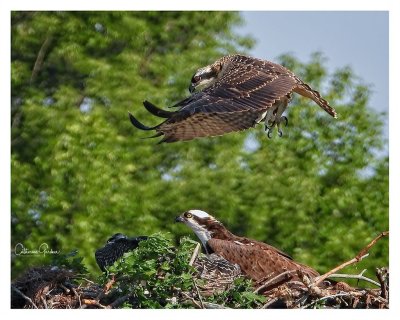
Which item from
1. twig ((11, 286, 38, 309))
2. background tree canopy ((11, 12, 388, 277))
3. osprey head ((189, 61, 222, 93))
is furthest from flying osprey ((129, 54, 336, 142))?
background tree canopy ((11, 12, 388, 277))

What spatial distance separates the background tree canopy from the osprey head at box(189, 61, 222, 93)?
212 inches

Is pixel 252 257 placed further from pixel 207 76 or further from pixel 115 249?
pixel 207 76

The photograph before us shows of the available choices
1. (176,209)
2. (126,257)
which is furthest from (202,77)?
(176,209)

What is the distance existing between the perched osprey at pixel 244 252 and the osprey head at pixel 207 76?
1.25 m

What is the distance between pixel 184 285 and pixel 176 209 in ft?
22.8

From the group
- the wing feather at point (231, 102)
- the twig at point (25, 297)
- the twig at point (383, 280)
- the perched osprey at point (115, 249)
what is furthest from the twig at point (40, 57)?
the twig at point (383, 280)

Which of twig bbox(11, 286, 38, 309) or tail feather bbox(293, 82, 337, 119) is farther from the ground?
tail feather bbox(293, 82, 337, 119)

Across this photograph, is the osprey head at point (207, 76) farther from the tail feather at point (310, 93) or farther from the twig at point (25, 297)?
the twig at point (25, 297)

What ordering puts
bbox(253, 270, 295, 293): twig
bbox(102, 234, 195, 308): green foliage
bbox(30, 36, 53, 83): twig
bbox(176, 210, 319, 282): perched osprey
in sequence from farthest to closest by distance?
1. bbox(30, 36, 53, 83): twig
2. bbox(176, 210, 319, 282): perched osprey
3. bbox(253, 270, 295, 293): twig
4. bbox(102, 234, 195, 308): green foliage

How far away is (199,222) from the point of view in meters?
11.9

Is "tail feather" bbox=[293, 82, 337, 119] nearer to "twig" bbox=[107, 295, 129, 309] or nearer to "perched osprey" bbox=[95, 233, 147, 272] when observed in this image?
"perched osprey" bbox=[95, 233, 147, 272]

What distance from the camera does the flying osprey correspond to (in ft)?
36.9

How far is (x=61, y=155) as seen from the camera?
18297 millimetres

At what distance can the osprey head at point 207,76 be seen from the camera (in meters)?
12.3
